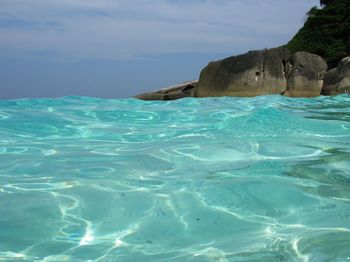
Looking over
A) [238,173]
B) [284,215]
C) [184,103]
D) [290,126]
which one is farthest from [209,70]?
[284,215]

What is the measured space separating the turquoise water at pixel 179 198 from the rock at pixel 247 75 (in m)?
10.0

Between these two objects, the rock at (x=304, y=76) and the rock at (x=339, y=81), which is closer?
the rock at (x=304, y=76)

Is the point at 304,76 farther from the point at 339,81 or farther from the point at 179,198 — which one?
the point at 179,198

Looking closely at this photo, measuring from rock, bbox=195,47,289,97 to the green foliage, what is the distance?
661 centimetres

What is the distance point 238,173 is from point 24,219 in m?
1.82

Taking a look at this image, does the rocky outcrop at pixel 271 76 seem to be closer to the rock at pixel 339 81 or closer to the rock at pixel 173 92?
the rock at pixel 339 81

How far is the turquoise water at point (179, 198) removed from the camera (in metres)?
2.30

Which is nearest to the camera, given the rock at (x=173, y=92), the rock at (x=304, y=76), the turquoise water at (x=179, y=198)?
the turquoise water at (x=179, y=198)

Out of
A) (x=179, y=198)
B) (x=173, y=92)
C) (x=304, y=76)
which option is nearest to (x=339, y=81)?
(x=304, y=76)

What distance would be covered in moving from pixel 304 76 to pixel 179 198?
14.1 m

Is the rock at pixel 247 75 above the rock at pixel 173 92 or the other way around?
above

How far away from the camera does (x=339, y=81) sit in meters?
16.6

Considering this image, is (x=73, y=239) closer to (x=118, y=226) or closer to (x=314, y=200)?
(x=118, y=226)

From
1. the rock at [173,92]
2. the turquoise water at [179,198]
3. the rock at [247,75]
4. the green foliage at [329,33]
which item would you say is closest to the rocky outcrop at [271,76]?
the rock at [247,75]
